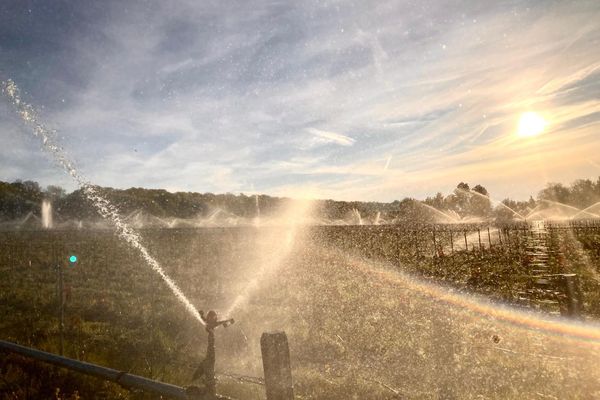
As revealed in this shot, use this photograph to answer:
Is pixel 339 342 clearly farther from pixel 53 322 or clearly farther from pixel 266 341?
pixel 53 322

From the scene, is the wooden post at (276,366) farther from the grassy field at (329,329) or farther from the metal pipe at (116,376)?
the grassy field at (329,329)

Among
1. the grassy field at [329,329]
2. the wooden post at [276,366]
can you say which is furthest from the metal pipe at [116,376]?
the grassy field at [329,329]

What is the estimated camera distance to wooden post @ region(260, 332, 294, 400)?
3.15m

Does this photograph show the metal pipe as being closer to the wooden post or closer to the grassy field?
→ the wooden post

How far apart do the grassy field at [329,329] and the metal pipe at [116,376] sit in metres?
1.67

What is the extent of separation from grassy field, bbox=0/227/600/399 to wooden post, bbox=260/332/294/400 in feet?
17.1

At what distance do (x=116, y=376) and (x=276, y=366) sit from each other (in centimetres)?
243

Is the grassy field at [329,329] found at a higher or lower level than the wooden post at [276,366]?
lower

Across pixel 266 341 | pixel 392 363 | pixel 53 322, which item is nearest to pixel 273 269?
pixel 53 322

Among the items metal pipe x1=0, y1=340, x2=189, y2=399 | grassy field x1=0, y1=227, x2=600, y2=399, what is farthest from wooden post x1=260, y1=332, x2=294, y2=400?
grassy field x1=0, y1=227, x2=600, y2=399

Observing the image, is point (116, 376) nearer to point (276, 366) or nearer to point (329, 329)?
point (276, 366)

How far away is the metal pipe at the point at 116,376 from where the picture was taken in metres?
3.81

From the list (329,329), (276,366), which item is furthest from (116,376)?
(329,329)

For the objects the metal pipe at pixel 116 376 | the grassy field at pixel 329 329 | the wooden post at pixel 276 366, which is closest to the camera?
the wooden post at pixel 276 366
